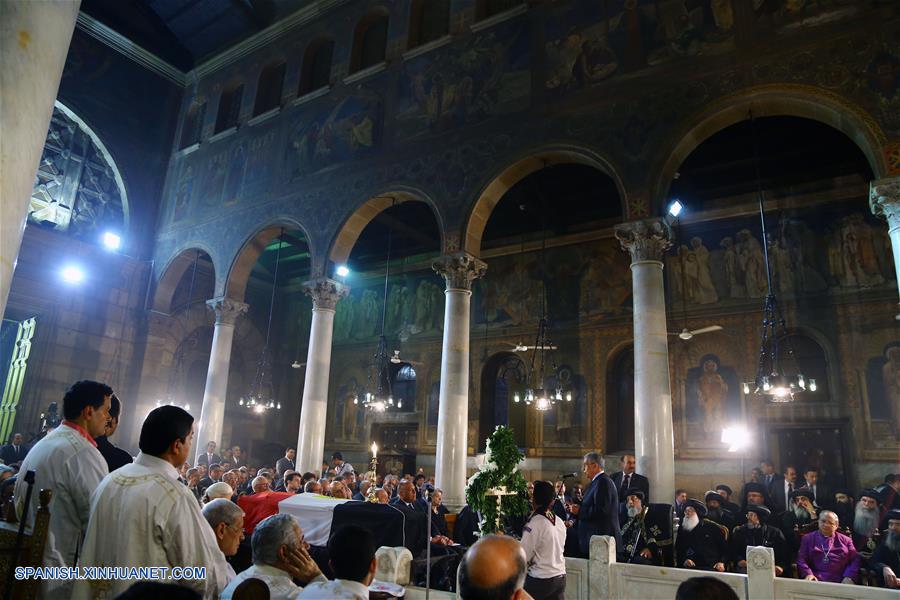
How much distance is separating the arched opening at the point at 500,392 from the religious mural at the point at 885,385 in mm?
7473

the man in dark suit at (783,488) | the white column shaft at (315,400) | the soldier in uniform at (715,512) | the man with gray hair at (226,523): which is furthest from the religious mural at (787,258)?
the man with gray hair at (226,523)

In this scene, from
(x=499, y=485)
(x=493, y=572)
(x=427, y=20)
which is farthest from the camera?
(x=427, y=20)

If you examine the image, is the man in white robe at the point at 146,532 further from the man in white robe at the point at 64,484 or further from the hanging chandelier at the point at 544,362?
the hanging chandelier at the point at 544,362

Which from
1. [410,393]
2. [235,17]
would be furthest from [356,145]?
[410,393]

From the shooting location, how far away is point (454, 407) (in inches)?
415

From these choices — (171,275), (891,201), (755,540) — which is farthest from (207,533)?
(171,275)

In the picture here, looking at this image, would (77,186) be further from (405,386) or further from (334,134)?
(405,386)

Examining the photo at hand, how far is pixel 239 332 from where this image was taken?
19500mm

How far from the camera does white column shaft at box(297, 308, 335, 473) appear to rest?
12109 millimetres

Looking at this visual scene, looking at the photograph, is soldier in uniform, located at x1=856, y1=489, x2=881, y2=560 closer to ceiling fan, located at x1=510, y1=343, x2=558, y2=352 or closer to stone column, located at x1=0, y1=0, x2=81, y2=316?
ceiling fan, located at x1=510, y1=343, x2=558, y2=352

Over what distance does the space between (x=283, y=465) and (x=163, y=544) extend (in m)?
9.87

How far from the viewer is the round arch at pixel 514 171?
10.2m

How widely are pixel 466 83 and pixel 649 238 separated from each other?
16.6ft

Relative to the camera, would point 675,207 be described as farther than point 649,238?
Yes
